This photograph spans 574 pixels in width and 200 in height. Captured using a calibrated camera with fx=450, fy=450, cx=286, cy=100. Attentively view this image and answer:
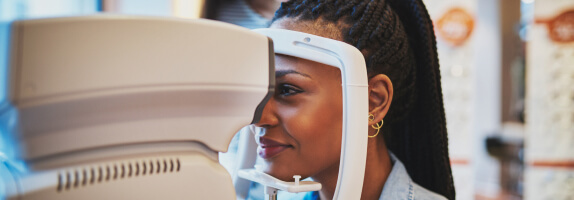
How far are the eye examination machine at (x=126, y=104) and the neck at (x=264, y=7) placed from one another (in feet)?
5.34

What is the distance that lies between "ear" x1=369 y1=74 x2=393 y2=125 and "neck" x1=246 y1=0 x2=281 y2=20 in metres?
1.24

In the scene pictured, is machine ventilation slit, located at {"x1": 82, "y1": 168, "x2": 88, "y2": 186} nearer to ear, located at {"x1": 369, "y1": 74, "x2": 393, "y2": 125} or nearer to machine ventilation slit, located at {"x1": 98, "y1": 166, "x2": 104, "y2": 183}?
machine ventilation slit, located at {"x1": 98, "y1": 166, "x2": 104, "y2": 183}

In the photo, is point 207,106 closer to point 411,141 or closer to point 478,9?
point 411,141

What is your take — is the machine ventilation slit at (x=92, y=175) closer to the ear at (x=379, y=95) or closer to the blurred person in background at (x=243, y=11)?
the ear at (x=379, y=95)

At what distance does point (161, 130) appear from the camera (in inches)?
18.7

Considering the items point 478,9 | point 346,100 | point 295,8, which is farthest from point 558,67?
point 478,9

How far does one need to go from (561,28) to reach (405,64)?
7.73ft

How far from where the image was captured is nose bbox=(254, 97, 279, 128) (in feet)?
2.61

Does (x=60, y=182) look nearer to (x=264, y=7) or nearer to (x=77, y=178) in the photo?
(x=77, y=178)

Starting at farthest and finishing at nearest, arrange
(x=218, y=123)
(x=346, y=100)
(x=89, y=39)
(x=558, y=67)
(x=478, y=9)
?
(x=478, y=9), (x=558, y=67), (x=346, y=100), (x=218, y=123), (x=89, y=39)

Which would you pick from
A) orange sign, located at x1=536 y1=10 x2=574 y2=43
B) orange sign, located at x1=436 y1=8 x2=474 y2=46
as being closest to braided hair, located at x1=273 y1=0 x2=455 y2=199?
orange sign, located at x1=536 y1=10 x2=574 y2=43

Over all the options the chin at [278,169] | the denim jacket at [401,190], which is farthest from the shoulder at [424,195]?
the chin at [278,169]

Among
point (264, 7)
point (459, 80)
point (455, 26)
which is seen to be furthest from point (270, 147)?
point (455, 26)

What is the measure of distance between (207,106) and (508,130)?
647 cm
